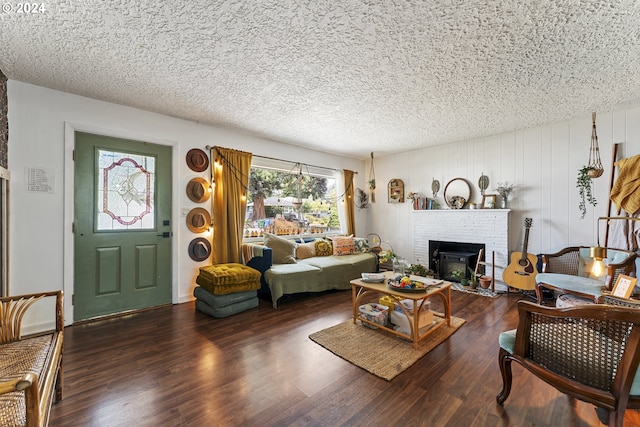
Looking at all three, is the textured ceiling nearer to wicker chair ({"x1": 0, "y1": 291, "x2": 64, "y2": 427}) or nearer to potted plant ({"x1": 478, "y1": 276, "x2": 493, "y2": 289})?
wicker chair ({"x1": 0, "y1": 291, "x2": 64, "y2": 427})

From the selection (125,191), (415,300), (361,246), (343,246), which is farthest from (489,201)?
(125,191)

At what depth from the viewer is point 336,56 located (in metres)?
2.20

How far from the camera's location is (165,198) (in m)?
3.54

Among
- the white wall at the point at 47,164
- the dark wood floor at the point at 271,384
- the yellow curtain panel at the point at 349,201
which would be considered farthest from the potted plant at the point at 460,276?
the white wall at the point at 47,164

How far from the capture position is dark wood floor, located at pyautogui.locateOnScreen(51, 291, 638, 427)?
5.09 feet

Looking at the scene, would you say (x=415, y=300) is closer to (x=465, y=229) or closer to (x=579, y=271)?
(x=579, y=271)

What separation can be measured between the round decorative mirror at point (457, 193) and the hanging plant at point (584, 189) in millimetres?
1400

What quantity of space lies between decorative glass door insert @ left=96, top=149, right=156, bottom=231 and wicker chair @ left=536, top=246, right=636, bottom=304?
4.79 metres

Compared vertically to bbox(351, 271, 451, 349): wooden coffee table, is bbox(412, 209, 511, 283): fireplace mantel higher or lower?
higher

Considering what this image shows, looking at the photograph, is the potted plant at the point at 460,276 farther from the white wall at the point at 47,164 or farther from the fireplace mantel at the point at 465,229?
the white wall at the point at 47,164

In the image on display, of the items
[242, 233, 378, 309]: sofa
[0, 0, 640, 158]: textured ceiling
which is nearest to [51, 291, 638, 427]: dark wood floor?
[242, 233, 378, 309]: sofa

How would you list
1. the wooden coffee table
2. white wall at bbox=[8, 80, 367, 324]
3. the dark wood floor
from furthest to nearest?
white wall at bbox=[8, 80, 367, 324] → the wooden coffee table → the dark wood floor

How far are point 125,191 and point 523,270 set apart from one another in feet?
17.8

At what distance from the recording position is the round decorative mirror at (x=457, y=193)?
15.5ft
